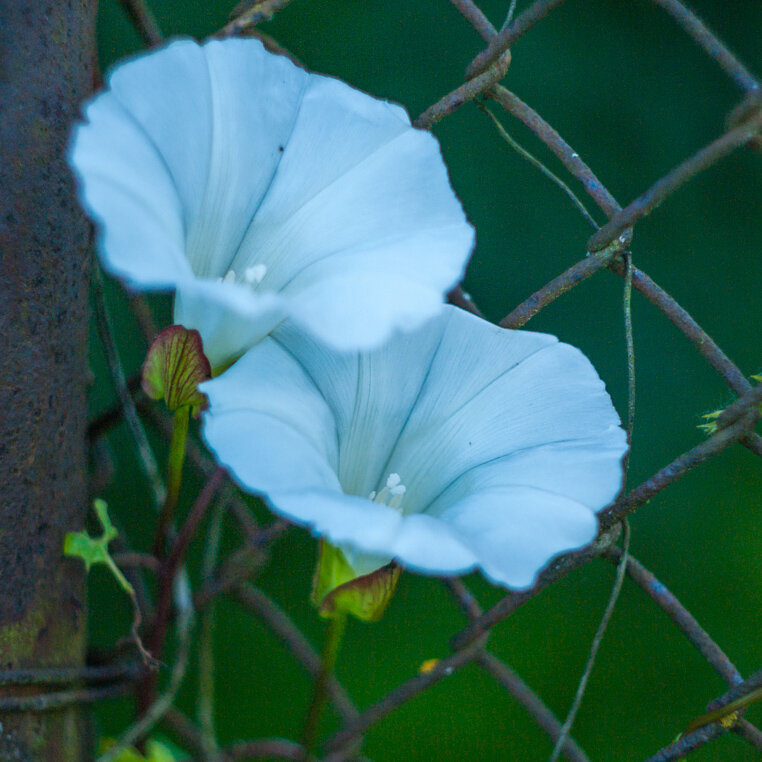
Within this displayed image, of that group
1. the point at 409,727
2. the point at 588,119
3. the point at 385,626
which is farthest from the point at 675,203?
the point at 409,727

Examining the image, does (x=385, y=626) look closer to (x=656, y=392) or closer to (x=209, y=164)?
(x=656, y=392)

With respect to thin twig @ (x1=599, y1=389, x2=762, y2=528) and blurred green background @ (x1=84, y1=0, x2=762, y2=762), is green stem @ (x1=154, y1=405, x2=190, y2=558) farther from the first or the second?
blurred green background @ (x1=84, y1=0, x2=762, y2=762)

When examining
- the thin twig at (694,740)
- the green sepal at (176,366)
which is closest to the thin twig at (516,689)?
the thin twig at (694,740)

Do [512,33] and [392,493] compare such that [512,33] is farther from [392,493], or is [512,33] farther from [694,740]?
[694,740]

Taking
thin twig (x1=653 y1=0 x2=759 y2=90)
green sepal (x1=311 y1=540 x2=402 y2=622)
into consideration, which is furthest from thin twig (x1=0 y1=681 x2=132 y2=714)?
thin twig (x1=653 y1=0 x2=759 y2=90)

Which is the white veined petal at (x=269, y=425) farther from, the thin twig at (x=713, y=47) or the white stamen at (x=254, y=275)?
the thin twig at (x=713, y=47)
